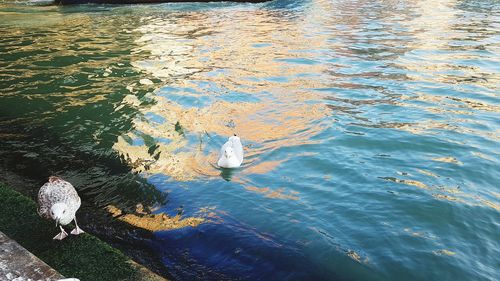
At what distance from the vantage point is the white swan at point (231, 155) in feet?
26.6

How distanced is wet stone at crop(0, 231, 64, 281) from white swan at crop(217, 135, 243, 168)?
3.93 m

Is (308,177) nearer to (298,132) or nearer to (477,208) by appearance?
(298,132)

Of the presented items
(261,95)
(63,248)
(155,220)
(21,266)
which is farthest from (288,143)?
(21,266)

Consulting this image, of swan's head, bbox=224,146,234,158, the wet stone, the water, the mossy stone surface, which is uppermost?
the wet stone

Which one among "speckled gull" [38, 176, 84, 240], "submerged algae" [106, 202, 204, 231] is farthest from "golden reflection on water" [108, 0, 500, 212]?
"speckled gull" [38, 176, 84, 240]

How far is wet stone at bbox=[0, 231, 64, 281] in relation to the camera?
4.38 m

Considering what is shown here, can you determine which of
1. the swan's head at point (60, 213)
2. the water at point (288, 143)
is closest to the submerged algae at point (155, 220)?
the water at point (288, 143)

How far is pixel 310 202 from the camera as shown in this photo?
7113mm

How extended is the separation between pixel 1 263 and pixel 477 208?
20.6 feet

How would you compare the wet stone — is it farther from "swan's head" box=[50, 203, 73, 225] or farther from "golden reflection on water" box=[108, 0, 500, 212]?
"golden reflection on water" box=[108, 0, 500, 212]

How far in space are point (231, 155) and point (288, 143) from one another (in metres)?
1.67

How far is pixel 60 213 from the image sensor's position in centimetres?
525

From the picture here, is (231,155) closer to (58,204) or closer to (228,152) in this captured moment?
(228,152)

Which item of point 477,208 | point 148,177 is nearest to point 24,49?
point 148,177
